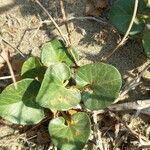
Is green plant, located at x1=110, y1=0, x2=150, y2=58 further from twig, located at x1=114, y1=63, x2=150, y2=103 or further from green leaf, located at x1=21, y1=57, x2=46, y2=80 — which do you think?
green leaf, located at x1=21, y1=57, x2=46, y2=80

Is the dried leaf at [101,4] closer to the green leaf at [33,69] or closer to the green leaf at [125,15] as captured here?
the green leaf at [125,15]

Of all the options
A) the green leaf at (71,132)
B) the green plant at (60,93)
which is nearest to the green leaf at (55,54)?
the green plant at (60,93)

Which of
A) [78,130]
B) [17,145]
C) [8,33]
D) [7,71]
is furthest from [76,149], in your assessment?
[8,33]

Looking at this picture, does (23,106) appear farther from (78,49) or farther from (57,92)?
(78,49)

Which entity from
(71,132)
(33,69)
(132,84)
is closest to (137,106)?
(132,84)

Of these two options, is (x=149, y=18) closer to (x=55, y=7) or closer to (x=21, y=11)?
(x=55, y=7)

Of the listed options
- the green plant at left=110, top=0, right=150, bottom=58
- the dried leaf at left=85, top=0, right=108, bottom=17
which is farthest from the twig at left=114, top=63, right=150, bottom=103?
the dried leaf at left=85, top=0, right=108, bottom=17
